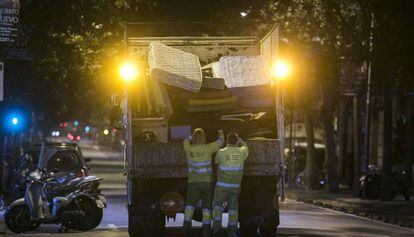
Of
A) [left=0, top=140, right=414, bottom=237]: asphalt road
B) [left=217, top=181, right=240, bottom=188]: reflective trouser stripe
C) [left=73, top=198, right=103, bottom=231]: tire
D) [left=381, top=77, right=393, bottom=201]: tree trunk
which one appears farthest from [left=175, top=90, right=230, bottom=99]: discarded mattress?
[left=381, top=77, right=393, bottom=201]: tree trunk

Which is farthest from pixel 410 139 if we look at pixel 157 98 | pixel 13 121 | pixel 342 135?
pixel 157 98

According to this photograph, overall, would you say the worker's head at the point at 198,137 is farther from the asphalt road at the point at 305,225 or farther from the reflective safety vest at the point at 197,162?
the asphalt road at the point at 305,225

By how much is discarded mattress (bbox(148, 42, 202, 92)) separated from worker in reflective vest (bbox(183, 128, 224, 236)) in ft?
3.01

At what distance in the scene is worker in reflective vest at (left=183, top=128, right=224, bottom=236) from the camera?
17.7m

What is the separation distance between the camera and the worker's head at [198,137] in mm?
17828

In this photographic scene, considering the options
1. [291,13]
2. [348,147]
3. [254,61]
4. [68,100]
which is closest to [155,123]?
[254,61]

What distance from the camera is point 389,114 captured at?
112 ft

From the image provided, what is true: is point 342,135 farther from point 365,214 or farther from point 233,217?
point 233,217

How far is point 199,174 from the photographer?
17.8m

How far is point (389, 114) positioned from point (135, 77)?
656 inches

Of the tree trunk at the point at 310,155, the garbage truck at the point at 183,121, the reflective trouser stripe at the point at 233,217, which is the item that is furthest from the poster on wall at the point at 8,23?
the tree trunk at the point at 310,155

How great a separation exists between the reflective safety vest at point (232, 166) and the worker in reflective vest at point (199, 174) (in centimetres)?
25

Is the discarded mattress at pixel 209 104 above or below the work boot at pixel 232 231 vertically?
above

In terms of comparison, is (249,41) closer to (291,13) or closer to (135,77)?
(135,77)
